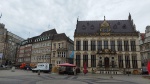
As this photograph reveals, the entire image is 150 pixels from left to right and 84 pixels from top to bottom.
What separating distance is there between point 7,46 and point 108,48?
197ft

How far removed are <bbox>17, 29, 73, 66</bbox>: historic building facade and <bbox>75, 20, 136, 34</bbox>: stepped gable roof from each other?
7.78 metres

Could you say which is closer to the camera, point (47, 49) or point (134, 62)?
point (134, 62)

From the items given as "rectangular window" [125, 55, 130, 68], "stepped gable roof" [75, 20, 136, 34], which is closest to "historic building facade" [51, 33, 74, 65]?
"stepped gable roof" [75, 20, 136, 34]

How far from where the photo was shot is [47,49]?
196ft

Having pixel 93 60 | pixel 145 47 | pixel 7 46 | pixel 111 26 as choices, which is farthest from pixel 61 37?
pixel 7 46

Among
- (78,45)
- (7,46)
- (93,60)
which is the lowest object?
(93,60)

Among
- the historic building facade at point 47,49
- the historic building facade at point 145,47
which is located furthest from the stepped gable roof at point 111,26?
the historic building facade at point 145,47

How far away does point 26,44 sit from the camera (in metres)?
74.8

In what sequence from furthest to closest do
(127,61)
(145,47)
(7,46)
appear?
(7,46) → (145,47) → (127,61)

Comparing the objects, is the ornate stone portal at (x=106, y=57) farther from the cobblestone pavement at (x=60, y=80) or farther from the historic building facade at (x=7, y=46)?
the historic building facade at (x=7, y=46)

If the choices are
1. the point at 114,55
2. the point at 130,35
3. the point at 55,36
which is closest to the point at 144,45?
the point at 130,35

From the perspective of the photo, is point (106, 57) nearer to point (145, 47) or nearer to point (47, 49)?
point (47, 49)

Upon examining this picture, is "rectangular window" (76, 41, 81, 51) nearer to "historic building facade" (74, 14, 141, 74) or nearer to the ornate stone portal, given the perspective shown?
"historic building facade" (74, 14, 141, 74)

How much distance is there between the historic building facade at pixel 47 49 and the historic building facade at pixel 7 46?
32.1ft
